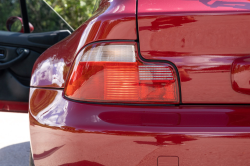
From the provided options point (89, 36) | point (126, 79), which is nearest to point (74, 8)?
point (89, 36)

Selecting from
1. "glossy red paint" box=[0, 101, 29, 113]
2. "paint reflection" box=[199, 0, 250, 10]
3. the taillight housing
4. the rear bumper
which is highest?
"paint reflection" box=[199, 0, 250, 10]

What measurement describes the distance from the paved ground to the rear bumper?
1919 mm

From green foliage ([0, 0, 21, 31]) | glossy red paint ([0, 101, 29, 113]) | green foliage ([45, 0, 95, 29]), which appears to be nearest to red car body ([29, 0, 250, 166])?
glossy red paint ([0, 101, 29, 113])

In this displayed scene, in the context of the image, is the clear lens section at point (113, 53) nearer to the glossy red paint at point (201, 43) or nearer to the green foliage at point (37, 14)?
the glossy red paint at point (201, 43)

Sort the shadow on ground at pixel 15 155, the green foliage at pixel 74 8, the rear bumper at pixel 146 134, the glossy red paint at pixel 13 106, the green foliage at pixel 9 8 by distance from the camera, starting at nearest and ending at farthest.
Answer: the rear bumper at pixel 146 134
the glossy red paint at pixel 13 106
the shadow on ground at pixel 15 155
the green foliage at pixel 9 8
the green foliage at pixel 74 8

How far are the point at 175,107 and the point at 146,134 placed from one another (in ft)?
0.60

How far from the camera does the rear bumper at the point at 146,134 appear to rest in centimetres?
100

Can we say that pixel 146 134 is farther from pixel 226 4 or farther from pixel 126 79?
pixel 226 4

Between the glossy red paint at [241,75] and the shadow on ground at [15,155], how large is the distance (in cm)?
235

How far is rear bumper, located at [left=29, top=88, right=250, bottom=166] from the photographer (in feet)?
3.27

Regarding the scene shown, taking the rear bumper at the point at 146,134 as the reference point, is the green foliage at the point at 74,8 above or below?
above

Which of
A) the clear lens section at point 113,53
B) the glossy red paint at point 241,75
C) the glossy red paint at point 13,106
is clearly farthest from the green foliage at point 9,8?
the glossy red paint at point 241,75

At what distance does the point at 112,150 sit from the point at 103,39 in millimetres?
459

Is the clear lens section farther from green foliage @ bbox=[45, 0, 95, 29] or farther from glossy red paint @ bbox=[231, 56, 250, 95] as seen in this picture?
green foliage @ bbox=[45, 0, 95, 29]
